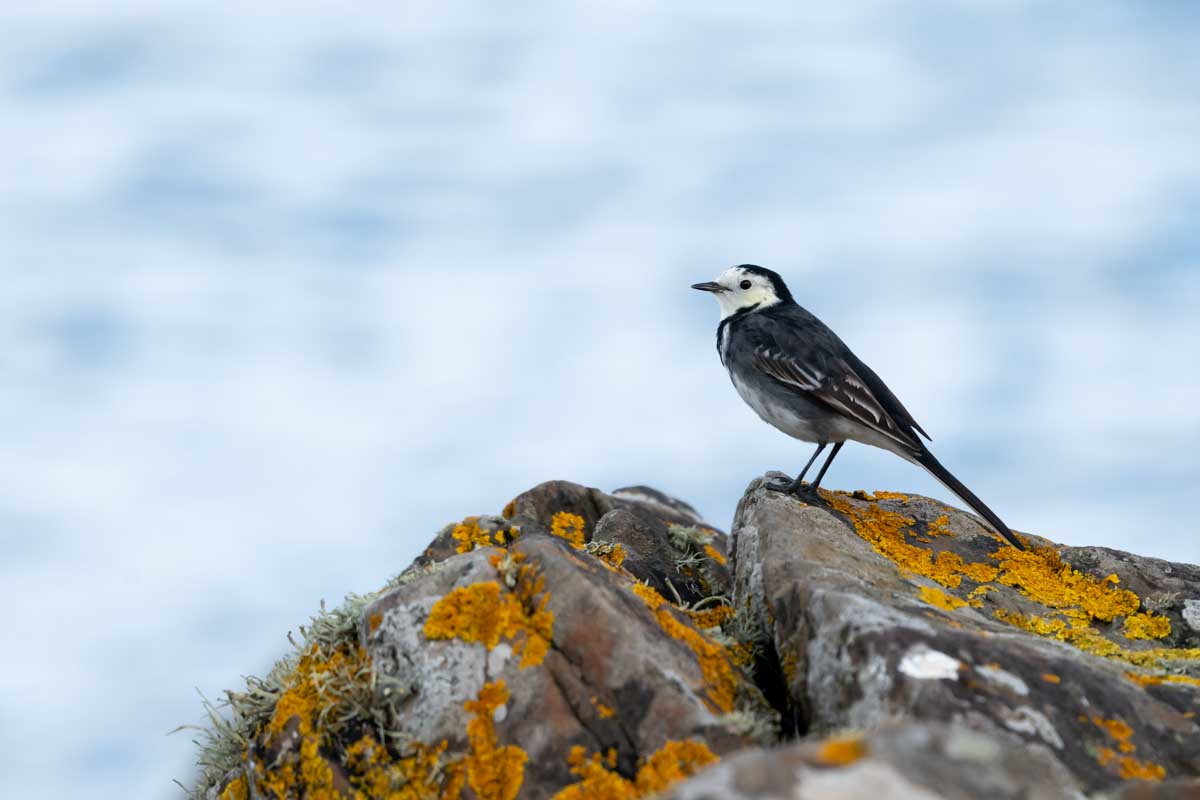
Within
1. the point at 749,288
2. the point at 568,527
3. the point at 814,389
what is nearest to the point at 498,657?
the point at 568,527

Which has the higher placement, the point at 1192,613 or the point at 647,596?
the point at 647,596

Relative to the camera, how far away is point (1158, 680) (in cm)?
569

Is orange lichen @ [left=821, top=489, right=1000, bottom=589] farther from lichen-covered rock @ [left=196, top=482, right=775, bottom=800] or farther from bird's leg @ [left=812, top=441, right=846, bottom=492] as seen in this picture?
lichen-covered rock @ [left=196, top=482, right=775, bottom=800]

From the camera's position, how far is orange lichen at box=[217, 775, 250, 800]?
6.14 meters

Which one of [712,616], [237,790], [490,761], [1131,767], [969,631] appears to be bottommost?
[1131,767]

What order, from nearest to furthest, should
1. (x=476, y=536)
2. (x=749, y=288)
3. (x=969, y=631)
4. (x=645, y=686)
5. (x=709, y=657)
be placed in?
(x=645, y=686), (x=709, y=657), (x=969, y=631), (x=476, y=536), (x=749, y=288)

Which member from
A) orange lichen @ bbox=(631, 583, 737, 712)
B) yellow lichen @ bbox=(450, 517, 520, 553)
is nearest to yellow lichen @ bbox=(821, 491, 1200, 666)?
orange lichen @ bbox=(631, 583, 737, 712)

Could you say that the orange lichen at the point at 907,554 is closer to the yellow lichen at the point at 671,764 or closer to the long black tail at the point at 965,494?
the long black tail at the point at 965,494

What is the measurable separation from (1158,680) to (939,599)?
4.53 feet

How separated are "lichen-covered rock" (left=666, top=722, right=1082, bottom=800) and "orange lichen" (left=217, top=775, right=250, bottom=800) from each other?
3.66m

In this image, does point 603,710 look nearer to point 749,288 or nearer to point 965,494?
point 965,494

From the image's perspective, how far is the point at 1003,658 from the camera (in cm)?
528

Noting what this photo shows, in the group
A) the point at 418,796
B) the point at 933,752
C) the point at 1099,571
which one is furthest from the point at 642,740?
the point at 1099,571

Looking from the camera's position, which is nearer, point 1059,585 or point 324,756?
point 324,756
